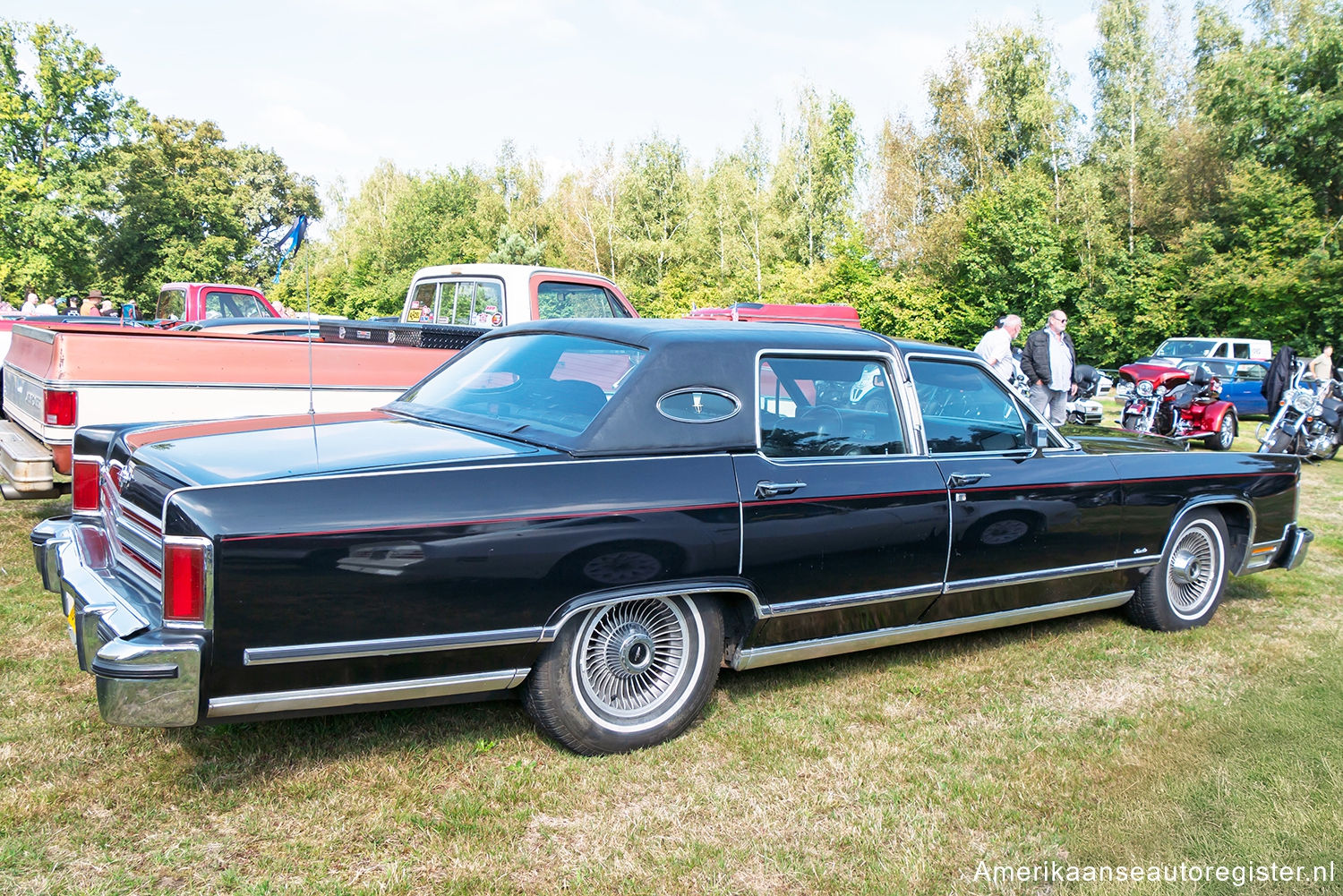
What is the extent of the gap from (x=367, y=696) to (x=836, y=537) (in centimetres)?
180

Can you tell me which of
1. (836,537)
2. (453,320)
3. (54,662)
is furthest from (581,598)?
(453,320)

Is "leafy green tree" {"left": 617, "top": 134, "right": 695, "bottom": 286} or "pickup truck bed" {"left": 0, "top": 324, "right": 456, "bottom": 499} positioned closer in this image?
"pickup truck bed" {"left": 0, "top": 324, "right": 456, "bottom": 499}

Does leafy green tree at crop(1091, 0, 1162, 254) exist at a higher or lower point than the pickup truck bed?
higher

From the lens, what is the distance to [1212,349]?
25.3 m

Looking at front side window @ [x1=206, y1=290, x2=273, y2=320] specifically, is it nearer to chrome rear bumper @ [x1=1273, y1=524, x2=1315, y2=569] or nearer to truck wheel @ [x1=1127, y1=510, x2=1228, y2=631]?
truck wheel @ [x1=1127, y1=510, x2=1228, y2=631]

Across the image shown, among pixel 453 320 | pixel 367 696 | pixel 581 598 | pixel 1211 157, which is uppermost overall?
pixel 1211 157

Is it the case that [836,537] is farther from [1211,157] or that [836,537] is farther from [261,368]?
[1211,157]

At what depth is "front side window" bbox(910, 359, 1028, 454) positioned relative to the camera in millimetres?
4414

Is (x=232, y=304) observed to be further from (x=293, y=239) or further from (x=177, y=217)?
(x=177, y=217)

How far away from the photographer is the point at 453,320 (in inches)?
351

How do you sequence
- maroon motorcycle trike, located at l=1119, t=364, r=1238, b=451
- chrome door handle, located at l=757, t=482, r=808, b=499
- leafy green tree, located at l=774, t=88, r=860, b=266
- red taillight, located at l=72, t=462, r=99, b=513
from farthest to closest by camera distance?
1. leafy green tree, located at l=774, t=88, r=860, b=266
2. maroon motorcycle trike, located at l=1119, t=364, r=1238, b=451
3. red taillight, located at l=72, t=462, r=99, b=513
4. chrome door handle, located at l=757, t=482, r=808, b=499

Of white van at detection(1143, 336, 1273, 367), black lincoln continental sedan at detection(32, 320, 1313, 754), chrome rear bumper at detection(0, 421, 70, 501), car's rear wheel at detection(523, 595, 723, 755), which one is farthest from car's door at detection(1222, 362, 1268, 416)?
chrome rear bumper at detection(0, 421, 70, 501)

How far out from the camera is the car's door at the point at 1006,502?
426 cm

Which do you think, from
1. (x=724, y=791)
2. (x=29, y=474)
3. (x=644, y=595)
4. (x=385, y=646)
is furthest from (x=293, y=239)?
(x=724, y=791)
